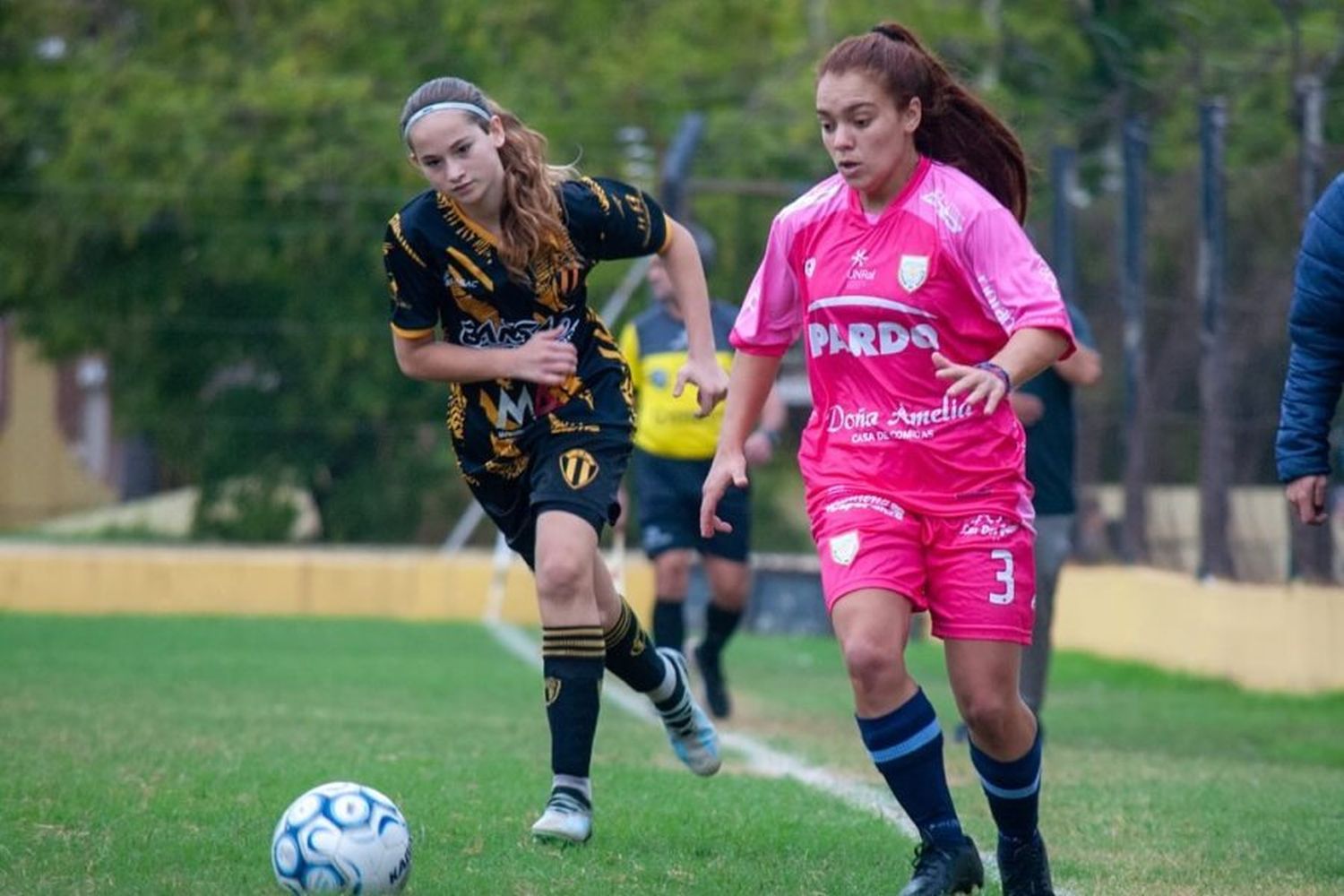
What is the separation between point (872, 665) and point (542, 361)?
A: 1.48 meters

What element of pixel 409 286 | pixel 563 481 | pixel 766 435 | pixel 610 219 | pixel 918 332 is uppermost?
pixel 610 219

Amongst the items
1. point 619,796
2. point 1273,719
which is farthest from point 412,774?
point 1273,719

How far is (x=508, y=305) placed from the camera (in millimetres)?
5992

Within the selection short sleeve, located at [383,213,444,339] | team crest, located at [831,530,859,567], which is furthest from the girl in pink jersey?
short sleeve, located at [383,213,444,339]

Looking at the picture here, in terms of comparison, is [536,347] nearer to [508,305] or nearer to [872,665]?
[508,305]

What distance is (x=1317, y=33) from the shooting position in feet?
38.3

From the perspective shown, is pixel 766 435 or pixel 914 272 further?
pixel 766 435

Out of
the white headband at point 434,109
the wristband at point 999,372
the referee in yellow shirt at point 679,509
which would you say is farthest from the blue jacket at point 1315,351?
the referee in yellow shirt at point 679,509

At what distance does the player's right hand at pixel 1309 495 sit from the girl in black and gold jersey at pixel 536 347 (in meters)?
1.51

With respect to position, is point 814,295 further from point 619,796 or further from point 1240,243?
point 1240,243

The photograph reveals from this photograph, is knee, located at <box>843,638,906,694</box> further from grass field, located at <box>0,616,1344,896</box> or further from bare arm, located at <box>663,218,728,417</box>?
bare arm, located at <box>663,218,728,417</box>

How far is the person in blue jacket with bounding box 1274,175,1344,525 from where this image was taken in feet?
16.8

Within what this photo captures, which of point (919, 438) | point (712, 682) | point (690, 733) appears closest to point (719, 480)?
point (919, 438)

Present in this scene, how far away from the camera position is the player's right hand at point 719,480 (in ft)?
17.1
